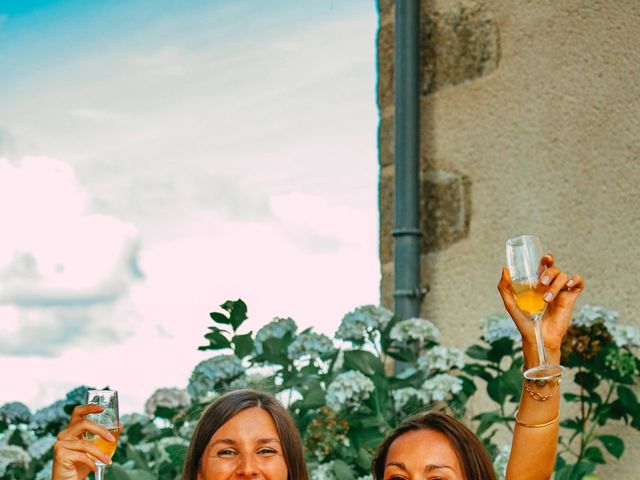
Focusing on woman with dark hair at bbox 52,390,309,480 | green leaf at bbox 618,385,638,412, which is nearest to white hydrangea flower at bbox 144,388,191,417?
green leaf at bbox 618,385,638,412

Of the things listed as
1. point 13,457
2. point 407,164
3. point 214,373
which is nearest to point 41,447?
point 13,457

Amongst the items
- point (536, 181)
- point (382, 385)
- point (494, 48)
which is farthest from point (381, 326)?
point (494, 48)

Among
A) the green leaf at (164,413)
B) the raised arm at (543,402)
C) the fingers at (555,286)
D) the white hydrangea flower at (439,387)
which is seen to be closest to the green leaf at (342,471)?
the white hydrangea flower at (439,387)

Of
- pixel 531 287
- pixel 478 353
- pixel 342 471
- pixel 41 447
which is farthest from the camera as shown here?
pixel 41 447

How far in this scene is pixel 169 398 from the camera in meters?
4.36

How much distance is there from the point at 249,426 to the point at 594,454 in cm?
167

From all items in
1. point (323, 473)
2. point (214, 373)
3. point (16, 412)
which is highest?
point (214, 373)

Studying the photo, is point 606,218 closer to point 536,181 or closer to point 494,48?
point 536,181

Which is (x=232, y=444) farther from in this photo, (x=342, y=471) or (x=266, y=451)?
(x=342, y=471)

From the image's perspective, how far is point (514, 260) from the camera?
2.50m

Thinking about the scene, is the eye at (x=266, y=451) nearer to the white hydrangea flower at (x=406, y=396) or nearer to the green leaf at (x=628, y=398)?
the white hydrangea flower at (x=406, y=396)

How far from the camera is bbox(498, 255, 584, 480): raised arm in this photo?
2465 millimetres

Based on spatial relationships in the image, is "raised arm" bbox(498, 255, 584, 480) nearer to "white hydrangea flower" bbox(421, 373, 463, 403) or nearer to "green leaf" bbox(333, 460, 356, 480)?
"green leaf" bbox(333, 460, 356, 480)

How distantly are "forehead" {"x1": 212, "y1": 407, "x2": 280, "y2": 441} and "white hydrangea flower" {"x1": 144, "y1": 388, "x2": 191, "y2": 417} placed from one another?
1.74 metres
